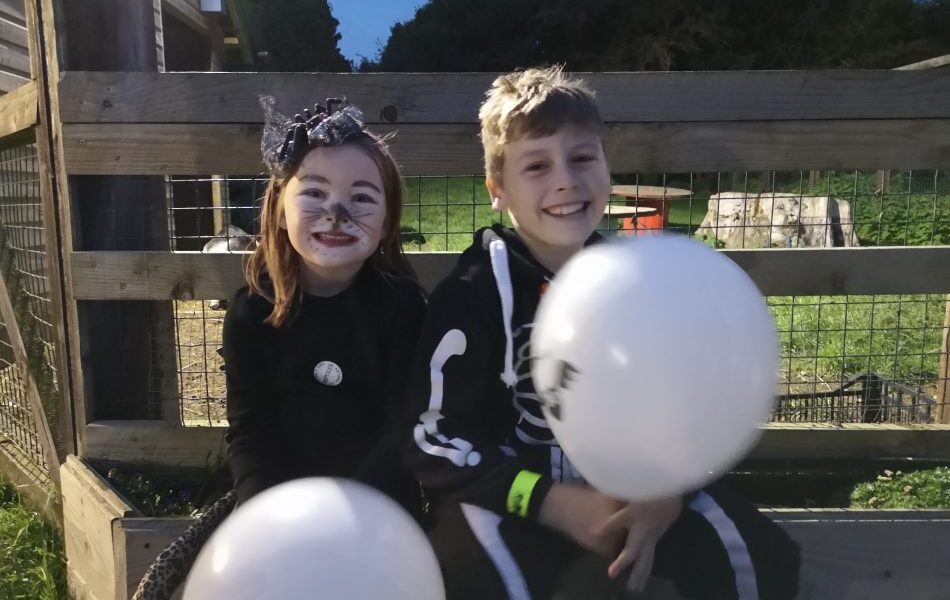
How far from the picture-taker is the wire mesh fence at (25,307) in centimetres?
282

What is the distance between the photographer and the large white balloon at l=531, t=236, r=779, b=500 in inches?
48.4

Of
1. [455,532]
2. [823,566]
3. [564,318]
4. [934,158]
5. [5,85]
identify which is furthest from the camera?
[5,85]

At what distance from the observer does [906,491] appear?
2400mm

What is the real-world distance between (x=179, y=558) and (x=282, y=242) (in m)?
0.78

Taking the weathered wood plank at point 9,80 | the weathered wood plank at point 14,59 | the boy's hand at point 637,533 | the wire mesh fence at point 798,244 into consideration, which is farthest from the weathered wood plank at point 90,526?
the weathered wood plank at point 14,59

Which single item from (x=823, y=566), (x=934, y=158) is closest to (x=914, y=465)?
(x=823, y=566)

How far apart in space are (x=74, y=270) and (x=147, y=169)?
0.39 metres

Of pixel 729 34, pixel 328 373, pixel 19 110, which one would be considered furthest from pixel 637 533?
pixel 729 34

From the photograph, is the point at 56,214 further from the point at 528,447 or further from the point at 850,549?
the point at 850,549

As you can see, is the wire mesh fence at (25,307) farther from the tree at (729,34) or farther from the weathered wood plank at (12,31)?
the tree at (729,34)

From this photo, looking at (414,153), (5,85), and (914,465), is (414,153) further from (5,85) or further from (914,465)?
(5,85)

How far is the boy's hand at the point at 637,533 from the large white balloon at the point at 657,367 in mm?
95

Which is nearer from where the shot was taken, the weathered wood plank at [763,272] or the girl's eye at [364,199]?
the girl's eye at [364,199]

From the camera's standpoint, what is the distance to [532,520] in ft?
4.85
